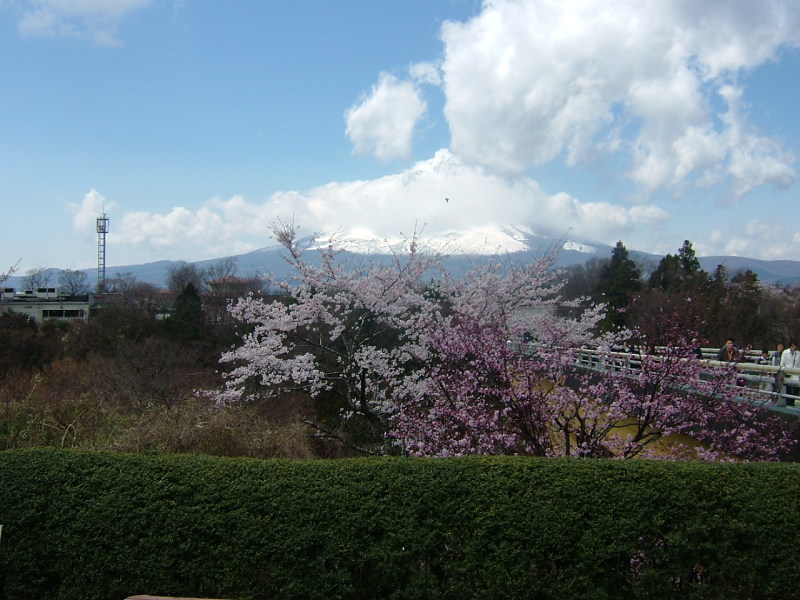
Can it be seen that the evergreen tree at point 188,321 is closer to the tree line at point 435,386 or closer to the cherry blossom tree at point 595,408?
the tree line at point 435,386

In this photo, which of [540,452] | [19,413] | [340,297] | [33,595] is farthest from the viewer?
[340,297]

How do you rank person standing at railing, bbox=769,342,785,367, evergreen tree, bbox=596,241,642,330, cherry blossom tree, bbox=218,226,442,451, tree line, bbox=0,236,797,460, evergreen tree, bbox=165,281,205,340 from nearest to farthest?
tree line, bbox=0,236,797,460, cherry blossom tree, bbox=218,226,442,451, person standing at railing, bbox=769,342,785,367, evergreen tree, bbox=165,281,205,340, evergreen tree, bbox=596,241,642,330

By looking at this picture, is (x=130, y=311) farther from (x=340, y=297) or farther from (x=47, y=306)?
(x=340, y=297)

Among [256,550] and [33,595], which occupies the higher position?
[256,550]

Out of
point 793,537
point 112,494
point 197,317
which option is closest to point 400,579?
point 112,494

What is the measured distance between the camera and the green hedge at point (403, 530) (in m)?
3.92

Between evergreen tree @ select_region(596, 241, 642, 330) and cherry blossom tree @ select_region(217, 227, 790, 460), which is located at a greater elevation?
evergreen tree @ select_region(596, 241, 642, 330)

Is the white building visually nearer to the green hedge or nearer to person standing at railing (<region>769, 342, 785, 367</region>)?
person standing at railing (<region>769, 342, 785, 367</region>)

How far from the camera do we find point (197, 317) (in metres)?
38.0

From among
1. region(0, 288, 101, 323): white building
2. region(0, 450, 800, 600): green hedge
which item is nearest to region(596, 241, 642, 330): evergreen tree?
region(0, 450, 800, 600): green hedge

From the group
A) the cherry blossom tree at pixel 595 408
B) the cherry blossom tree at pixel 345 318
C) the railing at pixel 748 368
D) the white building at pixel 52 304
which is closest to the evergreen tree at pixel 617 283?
the railing at pixel 748 368

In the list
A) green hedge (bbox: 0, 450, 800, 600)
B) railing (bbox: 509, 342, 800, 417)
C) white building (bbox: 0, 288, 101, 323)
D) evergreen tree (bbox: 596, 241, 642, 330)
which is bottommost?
white building (bbox: 0, 288, 101, 323)

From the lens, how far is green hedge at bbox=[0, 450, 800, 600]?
Result: 3.92 metres

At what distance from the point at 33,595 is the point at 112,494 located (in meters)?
0.94
